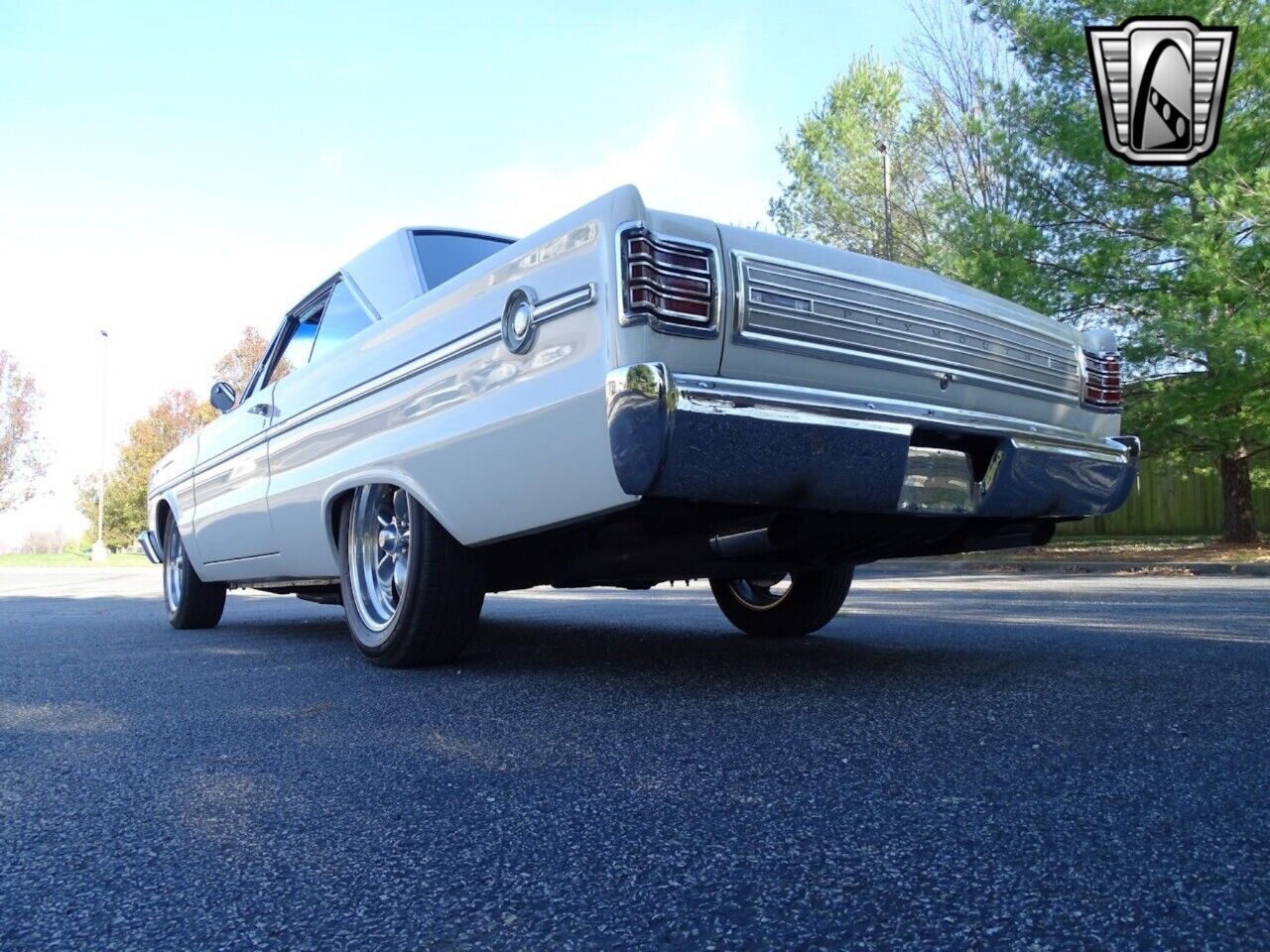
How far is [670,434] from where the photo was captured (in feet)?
8.12

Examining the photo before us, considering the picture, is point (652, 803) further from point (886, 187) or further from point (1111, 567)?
point (886, 187)

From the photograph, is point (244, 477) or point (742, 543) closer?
point (742, 543)

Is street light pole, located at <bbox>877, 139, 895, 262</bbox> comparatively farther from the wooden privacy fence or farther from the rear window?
the rear window

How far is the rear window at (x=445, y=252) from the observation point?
13.1 ft

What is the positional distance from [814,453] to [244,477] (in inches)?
133

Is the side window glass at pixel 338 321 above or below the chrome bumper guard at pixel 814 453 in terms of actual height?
above

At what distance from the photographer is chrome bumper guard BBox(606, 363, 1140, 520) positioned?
8.16 ft

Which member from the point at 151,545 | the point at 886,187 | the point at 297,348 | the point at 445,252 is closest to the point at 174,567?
the point at 151,545

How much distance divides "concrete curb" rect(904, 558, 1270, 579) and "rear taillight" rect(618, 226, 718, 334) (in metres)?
10.8

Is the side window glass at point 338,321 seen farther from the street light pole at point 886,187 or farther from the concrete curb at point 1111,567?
the street light pole at point 886,187

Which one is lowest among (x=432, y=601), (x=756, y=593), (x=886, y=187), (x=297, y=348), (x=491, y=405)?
(x=756, y=593)

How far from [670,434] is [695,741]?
29.0 inches

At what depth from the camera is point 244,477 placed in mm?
5023

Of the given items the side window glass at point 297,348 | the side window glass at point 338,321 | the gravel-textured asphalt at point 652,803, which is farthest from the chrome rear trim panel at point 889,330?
the side window glass at point 297,348
